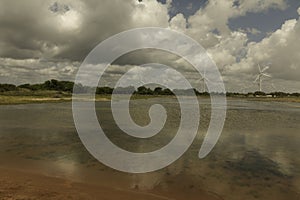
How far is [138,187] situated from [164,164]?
15.0ft

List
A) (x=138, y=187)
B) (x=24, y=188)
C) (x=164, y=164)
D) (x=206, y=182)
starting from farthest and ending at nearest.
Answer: (x=164, y=164) → (x=206, y=182) → (x=138, y=187) → (x=24, y=188)

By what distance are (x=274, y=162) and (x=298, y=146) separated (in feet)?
23.9

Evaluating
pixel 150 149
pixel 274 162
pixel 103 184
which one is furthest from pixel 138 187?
pixel 274 162

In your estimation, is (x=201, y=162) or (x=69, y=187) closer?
(x=69, y=187)

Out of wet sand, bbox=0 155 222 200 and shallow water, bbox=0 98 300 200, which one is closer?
wet sand, bbox=0 155 222 200

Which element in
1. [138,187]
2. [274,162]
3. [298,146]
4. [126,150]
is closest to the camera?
[138,187]

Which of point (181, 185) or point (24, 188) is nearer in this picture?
point (24, 188)

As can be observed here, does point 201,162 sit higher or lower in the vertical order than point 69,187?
lower

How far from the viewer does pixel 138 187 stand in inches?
518

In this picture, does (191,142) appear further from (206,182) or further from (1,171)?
(1,171)

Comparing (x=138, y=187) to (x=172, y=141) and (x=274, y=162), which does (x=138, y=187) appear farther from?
(x=172, y=141)

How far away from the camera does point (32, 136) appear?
2606 centimetres

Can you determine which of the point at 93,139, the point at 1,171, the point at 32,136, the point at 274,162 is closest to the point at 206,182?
the point at 274,162

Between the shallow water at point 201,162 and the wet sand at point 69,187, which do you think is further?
the shallow water at point 201,162
